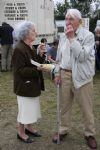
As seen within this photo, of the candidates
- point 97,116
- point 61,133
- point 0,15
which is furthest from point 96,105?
point 0,15

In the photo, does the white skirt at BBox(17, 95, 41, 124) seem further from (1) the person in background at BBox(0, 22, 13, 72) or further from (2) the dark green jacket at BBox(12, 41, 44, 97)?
(1) the person in background at BBox(0, 22, 13, 72)

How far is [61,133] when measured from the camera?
6.34 meters

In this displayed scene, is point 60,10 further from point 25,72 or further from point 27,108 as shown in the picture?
point 25,72

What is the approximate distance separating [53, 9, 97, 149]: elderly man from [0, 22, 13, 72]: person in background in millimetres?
8590

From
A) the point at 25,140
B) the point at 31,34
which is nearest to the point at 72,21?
the point at 31,34

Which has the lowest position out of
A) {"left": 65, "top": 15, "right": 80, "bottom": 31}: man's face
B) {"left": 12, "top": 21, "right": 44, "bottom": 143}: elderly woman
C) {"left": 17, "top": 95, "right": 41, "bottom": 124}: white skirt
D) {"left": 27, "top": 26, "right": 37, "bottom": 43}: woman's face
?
{"left": 17, "top": 95, "right": 41, "bottom": 124}: white skirt

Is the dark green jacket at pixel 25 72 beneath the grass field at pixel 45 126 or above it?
above

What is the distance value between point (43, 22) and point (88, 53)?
35.7 ft

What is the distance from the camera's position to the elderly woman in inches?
233

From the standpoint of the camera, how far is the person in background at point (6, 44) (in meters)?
14.5

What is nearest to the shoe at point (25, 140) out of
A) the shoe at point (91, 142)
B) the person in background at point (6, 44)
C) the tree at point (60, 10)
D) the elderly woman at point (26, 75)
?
the elderly woman at point (26, 75)

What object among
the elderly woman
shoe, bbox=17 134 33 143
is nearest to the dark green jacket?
the elderly woman

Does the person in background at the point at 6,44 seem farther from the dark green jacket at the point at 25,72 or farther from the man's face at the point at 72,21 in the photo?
the man's face at the point at 72,21

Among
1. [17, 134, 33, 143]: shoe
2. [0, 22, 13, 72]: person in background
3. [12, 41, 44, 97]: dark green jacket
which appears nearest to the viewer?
[12, 41, 44, 97]: dark green jacket
